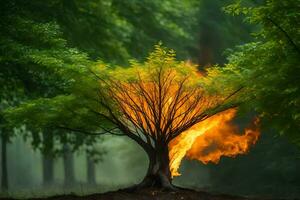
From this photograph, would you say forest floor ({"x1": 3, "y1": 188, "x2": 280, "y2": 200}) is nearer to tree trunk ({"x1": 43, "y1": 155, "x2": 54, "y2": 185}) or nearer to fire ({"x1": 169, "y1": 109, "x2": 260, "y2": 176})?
fire ({"x1": 169, "y1": 109, "x2": 260, "y2": 176})

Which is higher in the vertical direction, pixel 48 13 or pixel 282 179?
pixel 48 13

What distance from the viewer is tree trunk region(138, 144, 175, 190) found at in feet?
35.2

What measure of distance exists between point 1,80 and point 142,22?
7673mm

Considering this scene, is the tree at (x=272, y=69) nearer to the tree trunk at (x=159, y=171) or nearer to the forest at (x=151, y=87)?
the forest at (x=151, y=87)

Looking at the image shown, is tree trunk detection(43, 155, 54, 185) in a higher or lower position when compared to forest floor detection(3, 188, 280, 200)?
higher

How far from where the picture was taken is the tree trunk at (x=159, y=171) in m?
10.7

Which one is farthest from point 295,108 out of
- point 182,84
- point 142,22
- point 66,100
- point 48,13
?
point 142,22

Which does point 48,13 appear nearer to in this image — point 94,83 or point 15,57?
point 15,57

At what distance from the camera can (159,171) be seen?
11.0 metres

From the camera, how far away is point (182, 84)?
9.99 metres

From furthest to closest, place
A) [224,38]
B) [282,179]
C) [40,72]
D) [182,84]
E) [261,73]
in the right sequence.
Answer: [224,38], [282,179], [40,72], [182,84], [261,73]

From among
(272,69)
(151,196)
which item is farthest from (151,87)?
(272,69)

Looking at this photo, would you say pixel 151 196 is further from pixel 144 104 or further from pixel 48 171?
pixel 48 171

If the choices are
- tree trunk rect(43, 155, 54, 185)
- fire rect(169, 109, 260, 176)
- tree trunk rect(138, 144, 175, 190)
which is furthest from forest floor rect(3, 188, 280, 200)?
tree trunk rect(43, 155, 54, 185)
